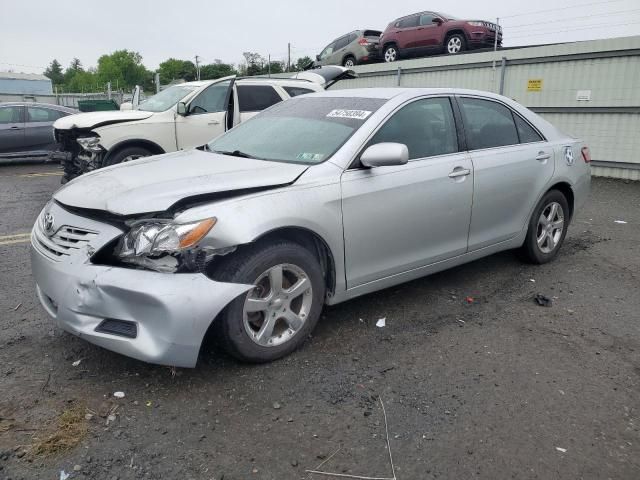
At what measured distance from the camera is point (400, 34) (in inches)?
677

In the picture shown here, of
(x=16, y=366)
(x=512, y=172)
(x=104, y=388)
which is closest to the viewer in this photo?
(x=104, y=388)

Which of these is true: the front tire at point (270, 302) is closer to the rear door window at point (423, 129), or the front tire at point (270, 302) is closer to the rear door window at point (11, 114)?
the rear door window at point (423, 129)

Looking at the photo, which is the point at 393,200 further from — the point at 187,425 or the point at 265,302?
the point at 187,425

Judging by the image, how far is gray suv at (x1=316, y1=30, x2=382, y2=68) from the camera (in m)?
18.8

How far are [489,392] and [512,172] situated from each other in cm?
222

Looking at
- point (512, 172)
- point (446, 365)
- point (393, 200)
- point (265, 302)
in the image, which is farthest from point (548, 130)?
point (265, 302)

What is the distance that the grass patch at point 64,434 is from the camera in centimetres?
241

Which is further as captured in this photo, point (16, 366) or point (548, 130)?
point (548, 130)

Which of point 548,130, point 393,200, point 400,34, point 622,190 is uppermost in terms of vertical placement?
point 400,34

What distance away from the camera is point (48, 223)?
3.20 m

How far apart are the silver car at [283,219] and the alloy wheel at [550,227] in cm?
31

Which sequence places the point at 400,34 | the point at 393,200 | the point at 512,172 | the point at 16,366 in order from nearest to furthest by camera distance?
the point at 16,366
the point at 393,200
the point at 512,172
the point at 400,34

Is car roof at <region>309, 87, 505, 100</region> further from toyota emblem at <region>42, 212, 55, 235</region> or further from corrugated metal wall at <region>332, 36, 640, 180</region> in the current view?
corrugated metal wall at <region>332, 36, 640, 180</region>

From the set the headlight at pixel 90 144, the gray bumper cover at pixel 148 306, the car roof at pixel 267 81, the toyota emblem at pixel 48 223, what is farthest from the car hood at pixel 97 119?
the gray bumper cover at pixel 148 306
